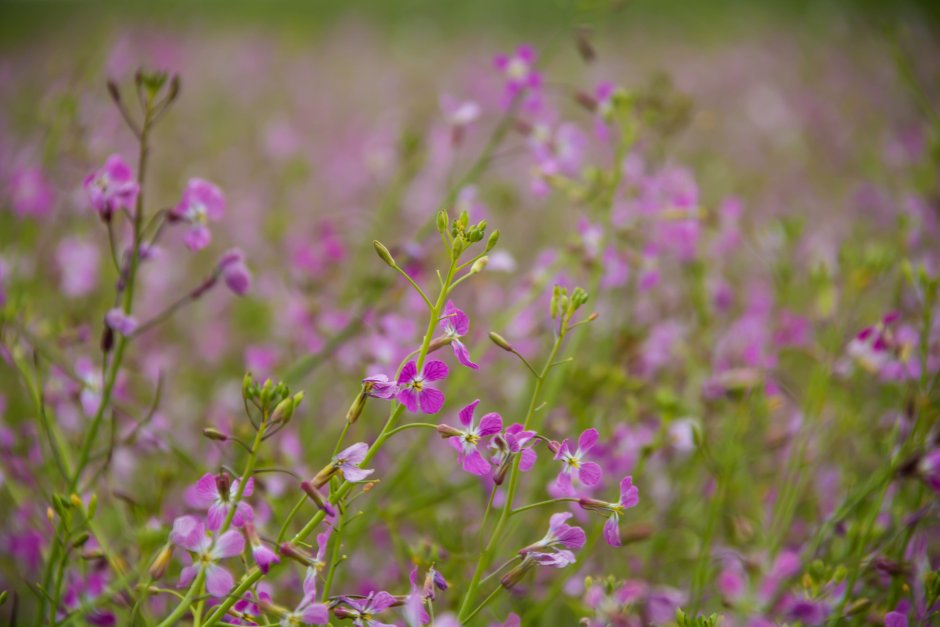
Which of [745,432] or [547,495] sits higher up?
[745,432]

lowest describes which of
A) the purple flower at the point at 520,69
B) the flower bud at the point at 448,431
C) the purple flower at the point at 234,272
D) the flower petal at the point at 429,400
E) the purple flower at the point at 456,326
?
the flower bud at the point at 448,431

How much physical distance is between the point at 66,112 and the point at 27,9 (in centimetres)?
1288

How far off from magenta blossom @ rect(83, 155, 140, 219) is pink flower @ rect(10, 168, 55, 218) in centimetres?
148

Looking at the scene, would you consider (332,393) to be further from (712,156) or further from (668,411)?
(712,156)

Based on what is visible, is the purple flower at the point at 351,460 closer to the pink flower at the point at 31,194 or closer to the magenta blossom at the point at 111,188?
the magenta blossom at the point at 111,188

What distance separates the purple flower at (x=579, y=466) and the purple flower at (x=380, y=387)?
0.30 metres

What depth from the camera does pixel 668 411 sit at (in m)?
1.69

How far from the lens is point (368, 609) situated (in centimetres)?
112

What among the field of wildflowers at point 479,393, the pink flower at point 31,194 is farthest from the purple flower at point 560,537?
the pink flower at point 31,194

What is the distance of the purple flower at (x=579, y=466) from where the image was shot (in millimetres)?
1184

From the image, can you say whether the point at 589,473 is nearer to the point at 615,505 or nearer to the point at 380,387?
the point at 615,505

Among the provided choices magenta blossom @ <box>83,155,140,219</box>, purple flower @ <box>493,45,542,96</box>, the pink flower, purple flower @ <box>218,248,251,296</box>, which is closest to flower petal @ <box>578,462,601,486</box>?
purple flower @ <box>218,248,251,296</box>

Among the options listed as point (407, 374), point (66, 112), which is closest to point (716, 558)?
point (407, 374)

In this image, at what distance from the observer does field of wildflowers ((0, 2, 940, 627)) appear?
3.97 feet
